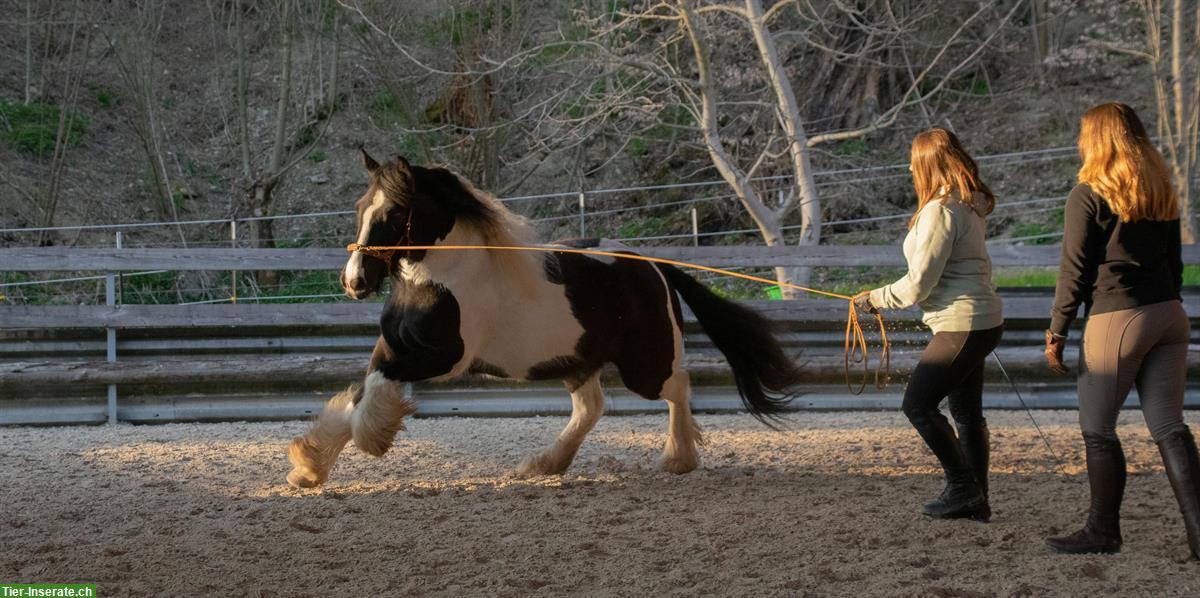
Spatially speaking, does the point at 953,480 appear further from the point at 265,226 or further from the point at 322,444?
the point at 265,226

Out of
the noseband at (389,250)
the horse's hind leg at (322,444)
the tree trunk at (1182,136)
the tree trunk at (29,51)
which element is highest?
the tree trunk at (29,51)

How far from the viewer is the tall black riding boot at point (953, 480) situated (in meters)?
4.33

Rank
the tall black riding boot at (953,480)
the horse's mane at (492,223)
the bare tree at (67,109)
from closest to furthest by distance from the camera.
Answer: the tall black riding boot at (953,480)
the horse's mane at (492,223)
the bare tree at (67,109)

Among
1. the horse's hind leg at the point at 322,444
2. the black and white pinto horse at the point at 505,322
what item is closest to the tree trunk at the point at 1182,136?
the black and white pinto horse at the point at 505,322

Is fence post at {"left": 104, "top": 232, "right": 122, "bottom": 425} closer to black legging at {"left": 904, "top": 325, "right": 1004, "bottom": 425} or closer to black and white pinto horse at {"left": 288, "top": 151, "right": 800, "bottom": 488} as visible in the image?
black and white pinto horse at {"left": 288, "top": 151, "right": 800, "bottom": 488}

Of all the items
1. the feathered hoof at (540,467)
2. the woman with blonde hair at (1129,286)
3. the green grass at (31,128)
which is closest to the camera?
the woman with blonde hair at (1129,286)

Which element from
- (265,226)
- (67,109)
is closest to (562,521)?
(265,226)

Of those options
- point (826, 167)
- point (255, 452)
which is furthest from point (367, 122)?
point (255, 452)

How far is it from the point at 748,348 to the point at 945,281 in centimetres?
189

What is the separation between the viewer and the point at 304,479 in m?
4.98

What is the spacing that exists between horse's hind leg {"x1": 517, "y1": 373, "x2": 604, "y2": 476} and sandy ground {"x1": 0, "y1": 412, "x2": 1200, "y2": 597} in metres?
0.09

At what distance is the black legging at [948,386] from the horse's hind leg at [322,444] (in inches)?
99.7

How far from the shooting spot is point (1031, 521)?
4.48 metres

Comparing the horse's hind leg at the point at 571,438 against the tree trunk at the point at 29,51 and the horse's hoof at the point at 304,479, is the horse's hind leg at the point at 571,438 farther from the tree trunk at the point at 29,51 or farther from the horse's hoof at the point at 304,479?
the tree trunk at the point at 29,51
